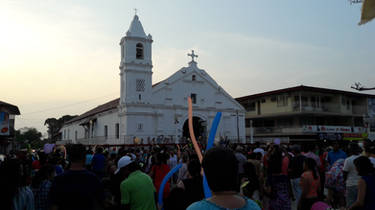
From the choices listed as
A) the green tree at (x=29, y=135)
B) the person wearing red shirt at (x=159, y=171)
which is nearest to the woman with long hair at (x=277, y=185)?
the person wearing red shirt at (x=159, y=171)

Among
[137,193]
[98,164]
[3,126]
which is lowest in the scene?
[98,164]

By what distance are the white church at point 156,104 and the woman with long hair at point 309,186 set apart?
77.4ft

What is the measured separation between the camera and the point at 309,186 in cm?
Answer: 486

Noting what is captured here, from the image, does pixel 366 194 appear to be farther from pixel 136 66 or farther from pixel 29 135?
pixel 29 135

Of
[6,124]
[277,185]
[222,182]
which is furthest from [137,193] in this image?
[6,124]

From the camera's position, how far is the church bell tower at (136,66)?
30031 millimetres

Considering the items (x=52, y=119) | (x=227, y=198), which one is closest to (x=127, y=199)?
(x=227, y=198)

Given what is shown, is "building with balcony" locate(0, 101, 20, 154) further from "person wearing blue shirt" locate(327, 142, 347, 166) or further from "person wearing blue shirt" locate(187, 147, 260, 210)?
"person wearing blue shirt" locate(187, 147, 260, 210)

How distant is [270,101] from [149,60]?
15.5 m

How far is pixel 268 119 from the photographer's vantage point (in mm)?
38812

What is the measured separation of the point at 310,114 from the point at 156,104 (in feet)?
55.5

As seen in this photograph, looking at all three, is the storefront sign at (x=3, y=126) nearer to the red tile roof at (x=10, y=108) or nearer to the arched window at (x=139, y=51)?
the red tile roof at (x=10, y=108)

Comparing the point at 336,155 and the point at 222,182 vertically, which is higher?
the point at 222,182

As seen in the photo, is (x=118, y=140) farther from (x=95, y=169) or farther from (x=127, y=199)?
(x=127, y=199)
